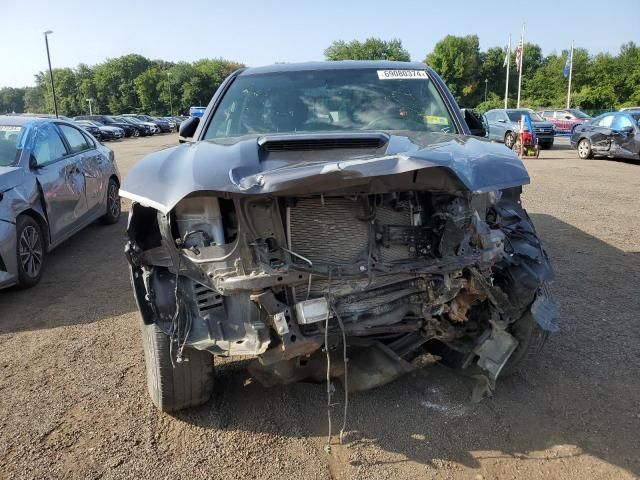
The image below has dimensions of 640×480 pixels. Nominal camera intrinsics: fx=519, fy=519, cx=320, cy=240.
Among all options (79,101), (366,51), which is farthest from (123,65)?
(366,51)

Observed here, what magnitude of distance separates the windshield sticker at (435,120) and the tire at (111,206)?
5302mm

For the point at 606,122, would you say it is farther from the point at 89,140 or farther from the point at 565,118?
the point at 89,140

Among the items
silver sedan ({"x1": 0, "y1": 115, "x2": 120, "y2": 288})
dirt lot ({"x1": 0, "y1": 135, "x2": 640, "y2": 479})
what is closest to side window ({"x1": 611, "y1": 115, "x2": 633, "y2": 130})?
dirt lot ({"x1": 0, "y1": 135, "x2": 640, "y2": 479})

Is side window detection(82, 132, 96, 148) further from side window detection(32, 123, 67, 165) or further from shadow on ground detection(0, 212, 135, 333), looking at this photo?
shadow on ground detection(0, 212, 135, 333)

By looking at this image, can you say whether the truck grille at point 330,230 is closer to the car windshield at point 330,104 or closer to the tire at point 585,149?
the car windshield at point 330,104

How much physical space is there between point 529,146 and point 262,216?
16185 millimetres

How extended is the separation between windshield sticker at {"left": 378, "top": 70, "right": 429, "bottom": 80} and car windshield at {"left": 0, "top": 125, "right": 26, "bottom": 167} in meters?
3.75

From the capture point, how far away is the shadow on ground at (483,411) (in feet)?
8.59

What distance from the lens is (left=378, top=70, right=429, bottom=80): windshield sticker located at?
4.00 m

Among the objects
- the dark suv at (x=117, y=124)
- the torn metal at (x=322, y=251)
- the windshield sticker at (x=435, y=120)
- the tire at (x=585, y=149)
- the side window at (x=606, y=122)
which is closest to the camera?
the torn metal at (x=322, y=251)

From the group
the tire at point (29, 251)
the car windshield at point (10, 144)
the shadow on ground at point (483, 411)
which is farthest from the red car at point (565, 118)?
the tire at point (29, 251)

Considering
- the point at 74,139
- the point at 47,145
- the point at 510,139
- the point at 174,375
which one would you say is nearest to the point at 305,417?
the point at 174,375

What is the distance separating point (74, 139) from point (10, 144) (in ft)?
4.32

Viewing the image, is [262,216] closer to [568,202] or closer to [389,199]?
[389,199]
